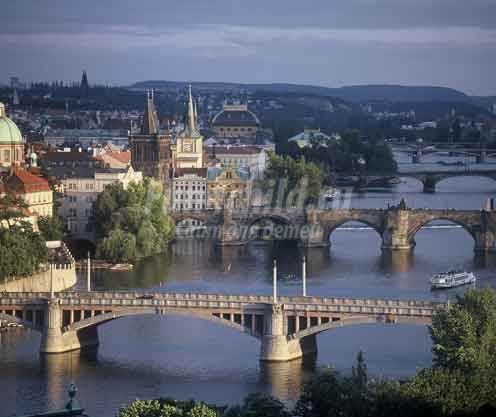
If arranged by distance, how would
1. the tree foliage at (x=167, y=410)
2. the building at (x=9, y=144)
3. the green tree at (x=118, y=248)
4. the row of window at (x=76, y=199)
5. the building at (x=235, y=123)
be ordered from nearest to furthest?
the tree foliage at (x=167, y=410) → the green tree at (x=118, y=248) → the row of window at (x=76, y=199) → the building at (x=9, y=144) → the building at (x=235, y=123)

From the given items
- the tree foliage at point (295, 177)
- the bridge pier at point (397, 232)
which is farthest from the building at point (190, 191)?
the bridge pier at point (397, 232)

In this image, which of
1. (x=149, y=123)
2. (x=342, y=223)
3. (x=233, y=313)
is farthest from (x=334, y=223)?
(x=233, y=313)

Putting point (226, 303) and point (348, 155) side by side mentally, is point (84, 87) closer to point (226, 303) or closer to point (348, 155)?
point (348, 155)

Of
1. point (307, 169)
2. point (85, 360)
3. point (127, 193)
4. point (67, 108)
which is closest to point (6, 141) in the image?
point (127, 193)

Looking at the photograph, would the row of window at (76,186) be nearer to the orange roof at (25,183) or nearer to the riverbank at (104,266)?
the orange roof at (25,183)

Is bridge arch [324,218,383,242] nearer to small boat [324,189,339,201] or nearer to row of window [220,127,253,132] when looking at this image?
small boat [324,189,339,201]

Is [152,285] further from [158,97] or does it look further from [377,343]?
[158,97]
